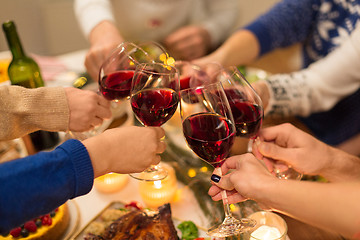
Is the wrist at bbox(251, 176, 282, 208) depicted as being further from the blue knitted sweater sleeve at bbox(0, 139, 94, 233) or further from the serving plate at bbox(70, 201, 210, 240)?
the blue knitted sweater sleeve at bbox(0, 139, 94, 233)

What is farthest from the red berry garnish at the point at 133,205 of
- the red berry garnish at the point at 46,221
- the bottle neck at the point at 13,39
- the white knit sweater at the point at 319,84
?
the bottle neck at the point at 13,39

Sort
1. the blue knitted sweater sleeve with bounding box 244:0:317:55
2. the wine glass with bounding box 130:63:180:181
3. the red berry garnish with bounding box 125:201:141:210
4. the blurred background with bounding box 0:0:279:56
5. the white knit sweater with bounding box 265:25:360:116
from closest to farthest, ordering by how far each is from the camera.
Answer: the wine glass with bounding box 130:63:180:181 < the red berry garnish with bounding box 125:201:141:210 < the white knit sweater with bounding box 265:25:360:116 < the blue knitted sweater sleeve with bounding box 244:0:317:55 < the blurred background with bounding box 0:0:279:56

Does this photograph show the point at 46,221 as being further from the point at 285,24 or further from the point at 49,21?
the point at 49,21

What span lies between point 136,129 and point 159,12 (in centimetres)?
140

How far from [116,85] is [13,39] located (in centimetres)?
55

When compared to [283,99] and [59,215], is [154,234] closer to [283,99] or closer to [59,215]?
[59,215]

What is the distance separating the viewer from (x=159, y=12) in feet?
6.51

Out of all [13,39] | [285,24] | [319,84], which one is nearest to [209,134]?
[319,84]

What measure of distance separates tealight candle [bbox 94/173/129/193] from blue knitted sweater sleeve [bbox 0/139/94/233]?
345 mm

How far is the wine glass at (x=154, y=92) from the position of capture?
0.81m

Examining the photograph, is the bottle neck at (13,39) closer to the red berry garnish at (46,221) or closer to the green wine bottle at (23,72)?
the green wine bottle at (23,72)

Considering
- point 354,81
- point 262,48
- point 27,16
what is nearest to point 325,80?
point 354,81

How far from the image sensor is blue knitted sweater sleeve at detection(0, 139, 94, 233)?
59 cm

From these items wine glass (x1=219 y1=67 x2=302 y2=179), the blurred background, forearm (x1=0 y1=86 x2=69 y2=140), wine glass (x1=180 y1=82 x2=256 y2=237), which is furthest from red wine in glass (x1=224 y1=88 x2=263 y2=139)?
the blurred background
